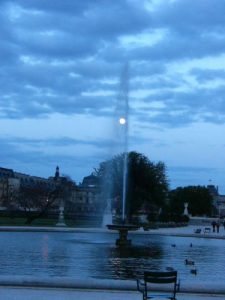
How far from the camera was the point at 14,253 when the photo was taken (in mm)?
29406

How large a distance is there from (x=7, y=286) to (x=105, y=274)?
644cm

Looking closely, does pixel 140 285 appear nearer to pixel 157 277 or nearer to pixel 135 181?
pixel 157 277

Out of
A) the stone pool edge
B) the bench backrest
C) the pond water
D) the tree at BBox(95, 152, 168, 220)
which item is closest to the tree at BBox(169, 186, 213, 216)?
the tree at BBox(95, 152, 168, 220)

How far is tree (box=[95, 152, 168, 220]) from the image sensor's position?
87.9 meters

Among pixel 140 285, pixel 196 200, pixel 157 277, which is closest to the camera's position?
pixel 157 277

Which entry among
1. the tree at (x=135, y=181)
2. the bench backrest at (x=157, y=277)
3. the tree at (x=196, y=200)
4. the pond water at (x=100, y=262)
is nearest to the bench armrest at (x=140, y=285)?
the bench backrest at (x=157, y=277)

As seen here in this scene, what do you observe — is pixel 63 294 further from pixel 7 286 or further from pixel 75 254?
pixel 75 254

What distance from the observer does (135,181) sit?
90.6 metres

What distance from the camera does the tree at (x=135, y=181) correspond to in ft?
289

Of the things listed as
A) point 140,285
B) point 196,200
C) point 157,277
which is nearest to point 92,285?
point 140,285

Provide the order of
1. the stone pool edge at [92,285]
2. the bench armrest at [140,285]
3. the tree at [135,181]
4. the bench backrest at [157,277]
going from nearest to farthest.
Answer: the bench backrest at [157,277] → the bench armrest at [140,285] → the stone pool edge at [92,285] → the tree at [135,181]

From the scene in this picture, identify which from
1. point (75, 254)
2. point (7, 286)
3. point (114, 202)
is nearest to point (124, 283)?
point (7, 286)

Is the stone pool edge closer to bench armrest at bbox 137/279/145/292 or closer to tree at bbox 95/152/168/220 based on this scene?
bench armrest at bbox 137/279/145/292

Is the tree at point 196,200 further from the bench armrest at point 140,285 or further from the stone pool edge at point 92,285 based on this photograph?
the bench armrest at point 140,285
